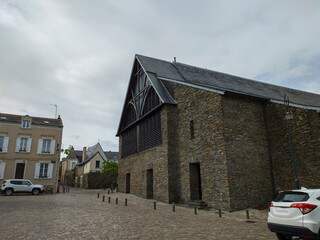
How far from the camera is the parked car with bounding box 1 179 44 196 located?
69.5ft

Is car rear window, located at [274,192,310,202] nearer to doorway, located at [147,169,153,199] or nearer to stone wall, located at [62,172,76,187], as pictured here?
doorway, located at [147,169,153,199]

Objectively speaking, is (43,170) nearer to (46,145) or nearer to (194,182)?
(46,145)

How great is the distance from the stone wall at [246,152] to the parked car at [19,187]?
1930 cm

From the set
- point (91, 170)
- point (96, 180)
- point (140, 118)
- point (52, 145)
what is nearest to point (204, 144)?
point (140, 118)

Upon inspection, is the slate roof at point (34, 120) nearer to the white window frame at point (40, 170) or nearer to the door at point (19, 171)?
the white window frame at point (40, 170)

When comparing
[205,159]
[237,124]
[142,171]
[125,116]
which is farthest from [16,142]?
[237,124]

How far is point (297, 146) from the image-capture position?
12102 mm

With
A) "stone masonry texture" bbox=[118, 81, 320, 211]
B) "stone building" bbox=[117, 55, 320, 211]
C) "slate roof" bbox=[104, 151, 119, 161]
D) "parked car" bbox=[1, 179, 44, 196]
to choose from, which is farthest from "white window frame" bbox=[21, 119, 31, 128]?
"slate roof" bbox=[104, 151, 119, 161]

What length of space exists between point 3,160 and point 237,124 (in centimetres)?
2310

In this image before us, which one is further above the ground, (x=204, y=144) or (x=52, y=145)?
(x=52, y=145)

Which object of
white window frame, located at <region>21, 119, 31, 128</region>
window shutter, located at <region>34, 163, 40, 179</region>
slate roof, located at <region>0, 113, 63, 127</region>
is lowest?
window shutter, located at <region>34, 163, 40, 179</region>

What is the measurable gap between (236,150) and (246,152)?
730mm

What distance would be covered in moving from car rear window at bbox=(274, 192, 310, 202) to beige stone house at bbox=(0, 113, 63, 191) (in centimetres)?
2403

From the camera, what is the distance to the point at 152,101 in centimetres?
1853
